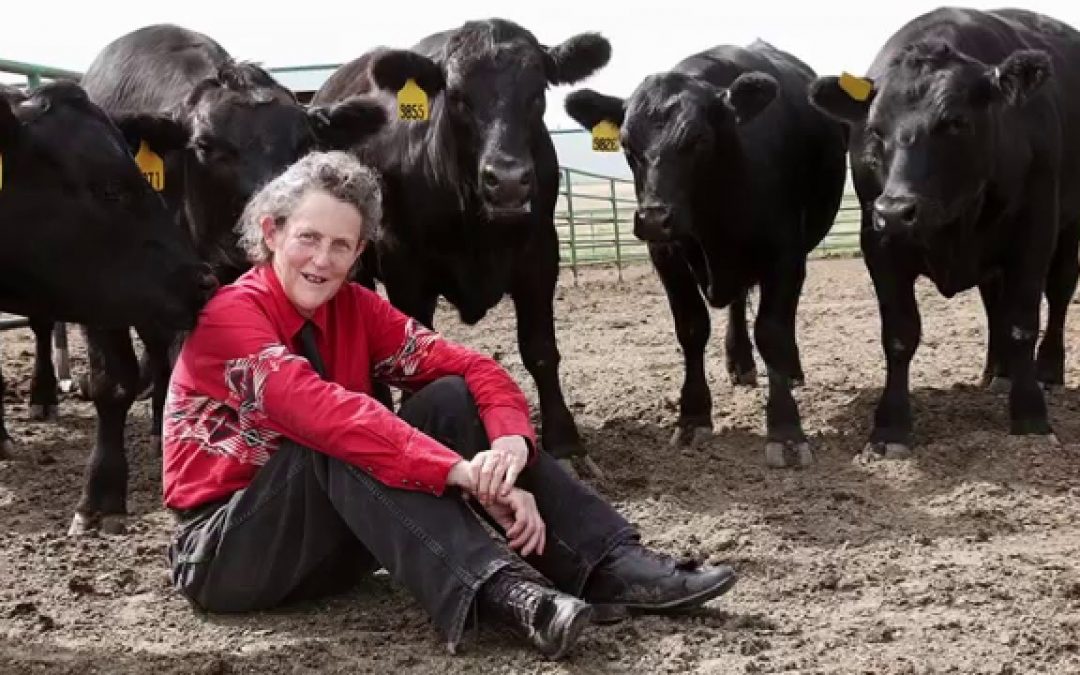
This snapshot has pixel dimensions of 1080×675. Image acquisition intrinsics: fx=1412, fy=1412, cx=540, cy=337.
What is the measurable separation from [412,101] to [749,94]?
1424mm

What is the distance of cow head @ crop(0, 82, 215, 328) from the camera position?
4191 mm

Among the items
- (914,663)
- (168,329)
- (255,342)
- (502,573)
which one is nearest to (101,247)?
(168,329)

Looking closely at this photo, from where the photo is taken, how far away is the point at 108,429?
5234mm

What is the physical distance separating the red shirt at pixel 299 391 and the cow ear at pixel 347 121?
7.57 feet

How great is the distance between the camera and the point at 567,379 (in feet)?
25.4

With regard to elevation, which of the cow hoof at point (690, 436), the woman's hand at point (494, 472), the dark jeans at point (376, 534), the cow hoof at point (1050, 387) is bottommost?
the cow hoof at point (1050, 387)

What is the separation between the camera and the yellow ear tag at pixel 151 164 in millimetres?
5492

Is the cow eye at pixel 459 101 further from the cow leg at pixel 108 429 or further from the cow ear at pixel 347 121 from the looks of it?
the cow leg at pixel 108 429

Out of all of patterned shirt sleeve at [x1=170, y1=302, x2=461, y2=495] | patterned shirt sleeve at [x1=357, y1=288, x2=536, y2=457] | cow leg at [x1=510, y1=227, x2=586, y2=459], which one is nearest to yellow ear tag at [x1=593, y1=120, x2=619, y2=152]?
cow leg at [x1=510, y1=227, x2=586, y2=459]

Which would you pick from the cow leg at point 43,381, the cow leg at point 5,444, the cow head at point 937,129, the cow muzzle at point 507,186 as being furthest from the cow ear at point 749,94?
the cow leg at point 43,381

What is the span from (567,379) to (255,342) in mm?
4372

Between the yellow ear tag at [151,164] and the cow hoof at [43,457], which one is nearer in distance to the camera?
the yellow ear tag at [151,164]

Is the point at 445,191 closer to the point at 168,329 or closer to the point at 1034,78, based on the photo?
the point at 168,329

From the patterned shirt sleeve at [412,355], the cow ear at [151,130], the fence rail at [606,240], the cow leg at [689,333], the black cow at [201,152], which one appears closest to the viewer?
the patterned shirt sleeve at [412,355]
